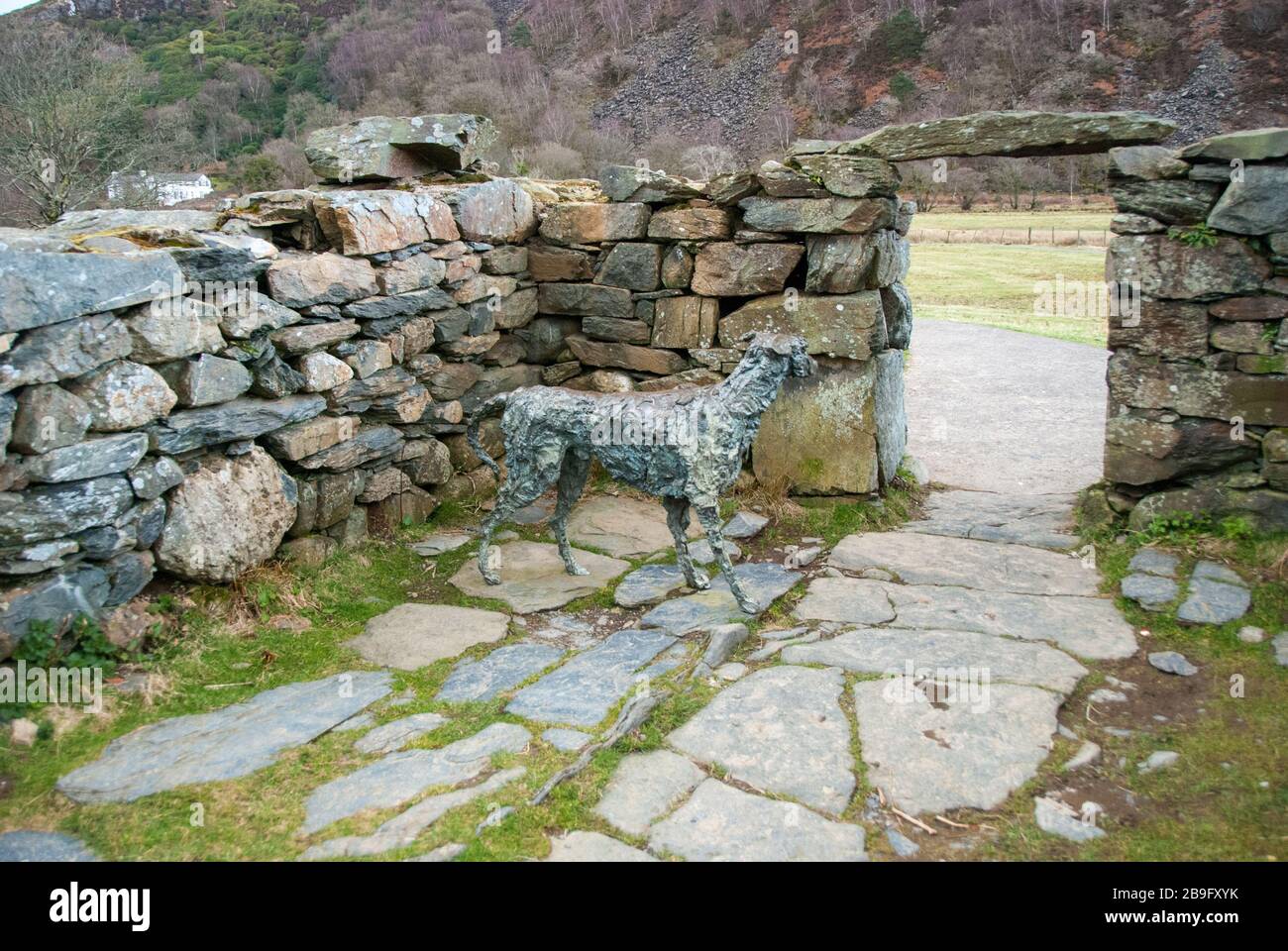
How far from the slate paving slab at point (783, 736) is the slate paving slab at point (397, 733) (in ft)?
3.94

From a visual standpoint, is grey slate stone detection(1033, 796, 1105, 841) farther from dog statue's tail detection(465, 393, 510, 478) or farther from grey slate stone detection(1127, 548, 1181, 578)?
dog statue's tail detection(465, 393, 510, 478)

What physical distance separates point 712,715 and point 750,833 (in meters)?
0.93

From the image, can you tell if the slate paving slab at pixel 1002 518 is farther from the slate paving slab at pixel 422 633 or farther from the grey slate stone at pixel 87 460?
the grey slate stone at pixel 87 460

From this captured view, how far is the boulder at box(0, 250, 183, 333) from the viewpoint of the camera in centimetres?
417

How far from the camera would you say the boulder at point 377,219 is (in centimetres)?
622

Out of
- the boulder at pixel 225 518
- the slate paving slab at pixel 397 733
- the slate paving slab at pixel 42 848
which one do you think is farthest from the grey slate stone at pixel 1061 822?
the boulder at pixel 225 518

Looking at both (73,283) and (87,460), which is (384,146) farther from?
(87,460)

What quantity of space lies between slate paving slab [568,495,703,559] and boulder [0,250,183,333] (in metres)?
3.31

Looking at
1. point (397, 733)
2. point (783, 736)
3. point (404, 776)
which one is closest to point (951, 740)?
point (783, 736)

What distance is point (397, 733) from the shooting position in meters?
4.24

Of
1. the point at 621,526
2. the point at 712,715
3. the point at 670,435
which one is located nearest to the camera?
the point at 712,715

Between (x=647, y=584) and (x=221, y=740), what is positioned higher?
(x=647, y=584)

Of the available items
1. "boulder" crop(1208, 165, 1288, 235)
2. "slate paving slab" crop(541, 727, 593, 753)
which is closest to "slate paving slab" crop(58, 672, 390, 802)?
"slate paving slab" crop(541, 727, 593, 753)

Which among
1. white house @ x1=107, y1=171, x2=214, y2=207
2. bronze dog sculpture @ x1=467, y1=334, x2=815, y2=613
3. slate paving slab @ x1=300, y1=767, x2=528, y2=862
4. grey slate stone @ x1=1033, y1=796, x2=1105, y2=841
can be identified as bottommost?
grey slate stone @ x1=1033, y1=796, x2=1105, y2=841
